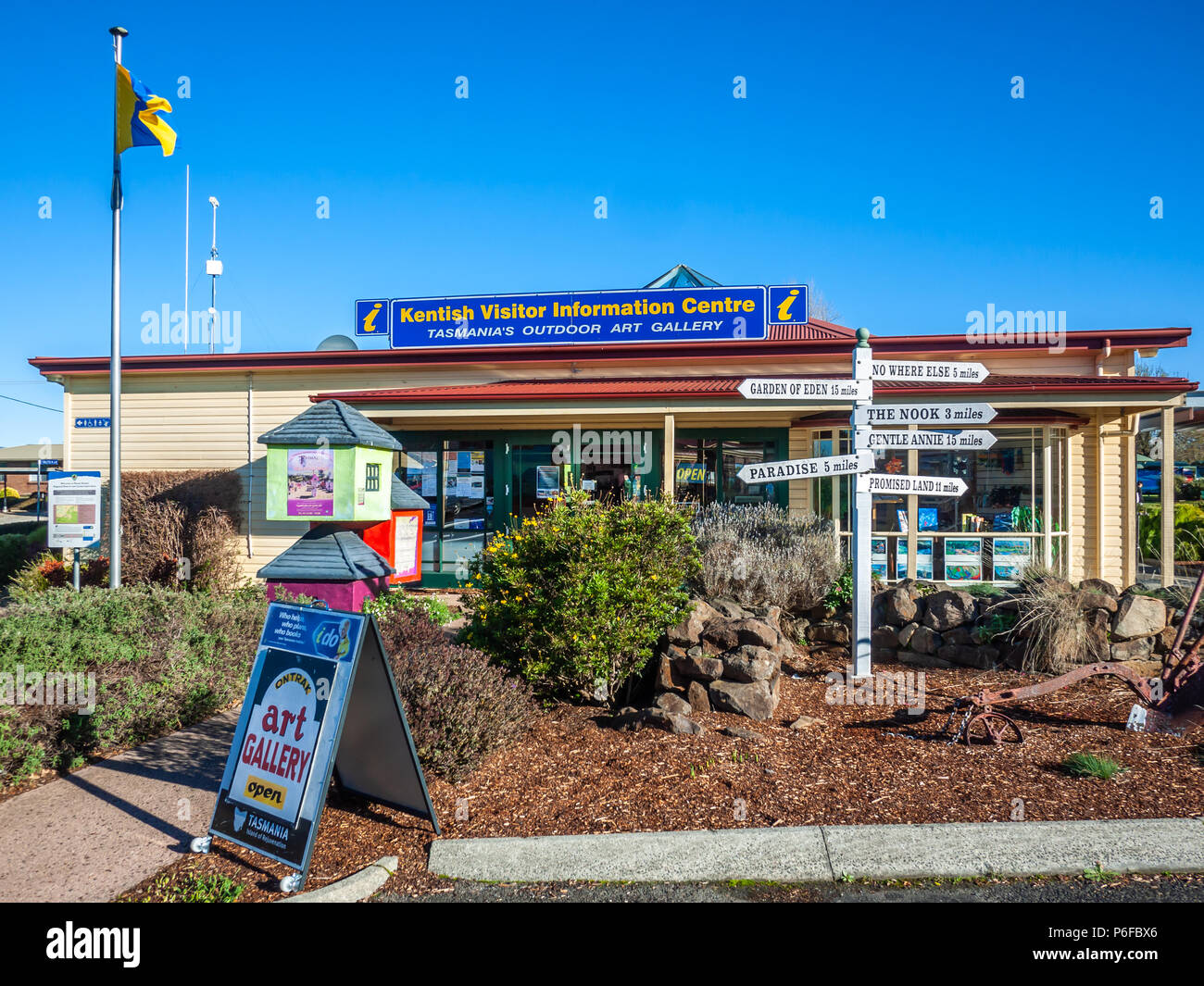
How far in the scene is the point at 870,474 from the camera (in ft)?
21.3

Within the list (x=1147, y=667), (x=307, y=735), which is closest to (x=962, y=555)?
(x=1147, y=667)

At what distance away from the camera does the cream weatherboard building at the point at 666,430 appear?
11.4 meters

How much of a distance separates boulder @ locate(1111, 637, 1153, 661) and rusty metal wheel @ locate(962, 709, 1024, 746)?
2.11m

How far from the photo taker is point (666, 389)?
1187 cm

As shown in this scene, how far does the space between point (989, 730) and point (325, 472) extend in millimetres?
7219

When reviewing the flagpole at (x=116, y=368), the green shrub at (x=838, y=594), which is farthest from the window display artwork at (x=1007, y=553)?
the flagpole at (x=116, y=368)

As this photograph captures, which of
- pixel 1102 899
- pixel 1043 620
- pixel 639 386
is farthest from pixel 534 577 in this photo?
pixel 639 386

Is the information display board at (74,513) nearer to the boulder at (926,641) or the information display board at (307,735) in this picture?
the information display board at (307,735)

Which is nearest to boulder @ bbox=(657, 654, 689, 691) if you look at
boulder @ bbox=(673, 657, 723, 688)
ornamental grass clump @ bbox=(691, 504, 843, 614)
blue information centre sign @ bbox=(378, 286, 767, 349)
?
boulder @ bbox=(673, 657, 723, 688)

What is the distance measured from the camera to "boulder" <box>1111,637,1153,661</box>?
21.9 feet

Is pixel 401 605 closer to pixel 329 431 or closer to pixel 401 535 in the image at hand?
pixel 401 535

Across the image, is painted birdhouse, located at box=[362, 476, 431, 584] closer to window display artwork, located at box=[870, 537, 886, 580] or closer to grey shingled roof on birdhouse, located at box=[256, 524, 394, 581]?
grey shingled roof on birdhouse, located at box=[256, 524, 394, 581]

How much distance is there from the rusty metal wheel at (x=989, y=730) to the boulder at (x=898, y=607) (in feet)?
7.36
